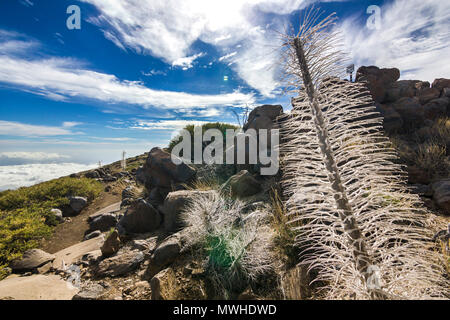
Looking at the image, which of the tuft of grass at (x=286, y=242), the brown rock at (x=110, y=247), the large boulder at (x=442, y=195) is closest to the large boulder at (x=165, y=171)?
the brown rock at (x=110, y=247)

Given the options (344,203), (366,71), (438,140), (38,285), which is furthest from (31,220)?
(366,71)

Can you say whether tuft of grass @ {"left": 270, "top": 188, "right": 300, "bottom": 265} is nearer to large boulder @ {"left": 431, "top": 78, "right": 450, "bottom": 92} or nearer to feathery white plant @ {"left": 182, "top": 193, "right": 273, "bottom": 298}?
feathery white plant @ {"left": 182, "top": 193, "right": 273, "bottom": 298}

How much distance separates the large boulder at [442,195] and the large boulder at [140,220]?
7099 mm

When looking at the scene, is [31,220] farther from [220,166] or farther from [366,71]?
[366,71]

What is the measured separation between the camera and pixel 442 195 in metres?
3.94

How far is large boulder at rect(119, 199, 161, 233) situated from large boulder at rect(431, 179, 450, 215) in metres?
7.10

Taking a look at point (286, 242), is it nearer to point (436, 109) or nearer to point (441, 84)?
point (436, 109)

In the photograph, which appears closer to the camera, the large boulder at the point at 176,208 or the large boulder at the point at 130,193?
the large boulder at the point at 176,208

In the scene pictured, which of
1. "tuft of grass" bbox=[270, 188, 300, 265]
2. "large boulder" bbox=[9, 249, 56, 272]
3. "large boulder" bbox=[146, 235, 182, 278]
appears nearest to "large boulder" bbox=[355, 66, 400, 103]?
"tuft of grass" bbox=[270, 188, 300, 265]

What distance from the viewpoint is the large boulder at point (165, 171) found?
8305mm

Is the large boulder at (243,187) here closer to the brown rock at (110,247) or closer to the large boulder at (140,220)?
the large boulder at (140,220)

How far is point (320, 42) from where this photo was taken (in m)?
1.63

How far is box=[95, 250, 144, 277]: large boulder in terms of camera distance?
3908mm

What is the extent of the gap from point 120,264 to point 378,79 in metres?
14.2
